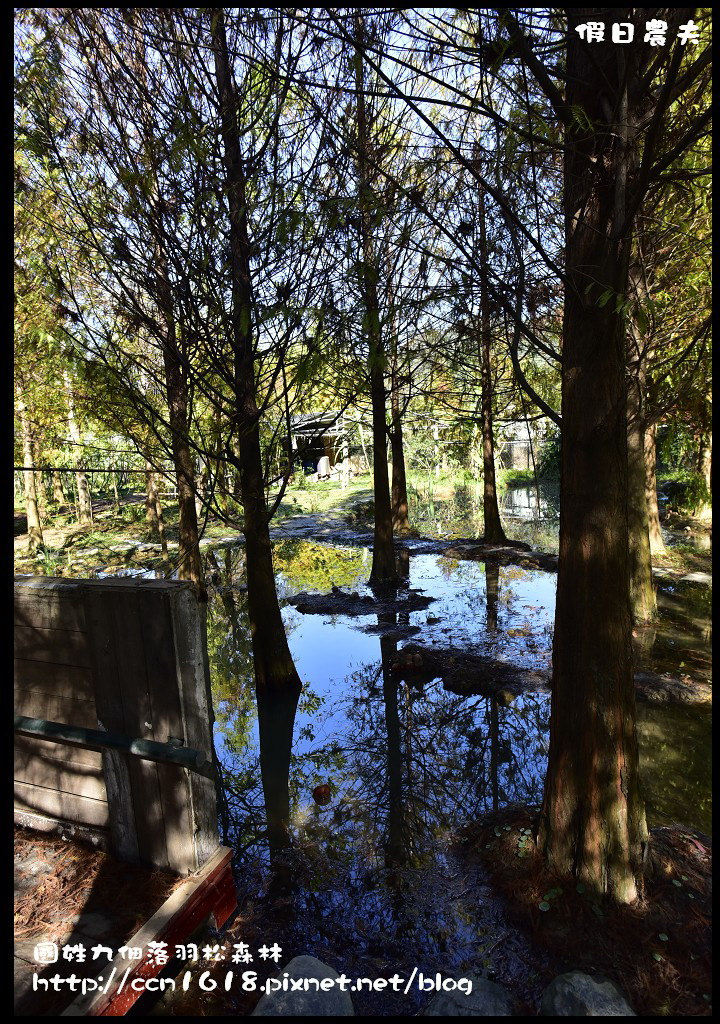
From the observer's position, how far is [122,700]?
10.7 ft

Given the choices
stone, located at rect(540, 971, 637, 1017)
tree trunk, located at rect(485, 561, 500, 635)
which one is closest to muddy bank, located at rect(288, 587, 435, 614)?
tree trunk, located at rect(485, 561, 500, 635)

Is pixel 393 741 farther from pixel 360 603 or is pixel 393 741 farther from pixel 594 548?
pixel 360 603

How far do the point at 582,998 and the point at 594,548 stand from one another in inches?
81.3

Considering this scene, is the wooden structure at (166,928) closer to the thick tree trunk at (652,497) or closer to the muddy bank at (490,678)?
the muddy bank at (490,678)

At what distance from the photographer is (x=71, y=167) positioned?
5.44 meters

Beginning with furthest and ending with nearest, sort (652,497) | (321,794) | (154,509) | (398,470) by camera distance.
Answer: (154,509)
(398,470)
(652,497)
(321,794)

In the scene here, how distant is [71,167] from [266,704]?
5.84 meters

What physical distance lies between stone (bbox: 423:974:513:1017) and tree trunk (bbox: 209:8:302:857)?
1936 millimetres

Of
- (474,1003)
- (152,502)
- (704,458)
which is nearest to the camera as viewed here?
(474,1003)

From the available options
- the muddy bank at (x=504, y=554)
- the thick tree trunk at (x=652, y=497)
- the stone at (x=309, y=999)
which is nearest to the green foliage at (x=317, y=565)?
the muddy bank at (x=504, y=554)

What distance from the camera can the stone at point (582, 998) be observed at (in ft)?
8.36

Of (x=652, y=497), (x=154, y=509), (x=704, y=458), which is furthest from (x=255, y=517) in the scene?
(x=704, y=458)

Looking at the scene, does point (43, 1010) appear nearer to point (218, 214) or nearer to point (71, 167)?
point (218, 214)

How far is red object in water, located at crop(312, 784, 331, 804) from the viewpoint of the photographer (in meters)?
5.03
